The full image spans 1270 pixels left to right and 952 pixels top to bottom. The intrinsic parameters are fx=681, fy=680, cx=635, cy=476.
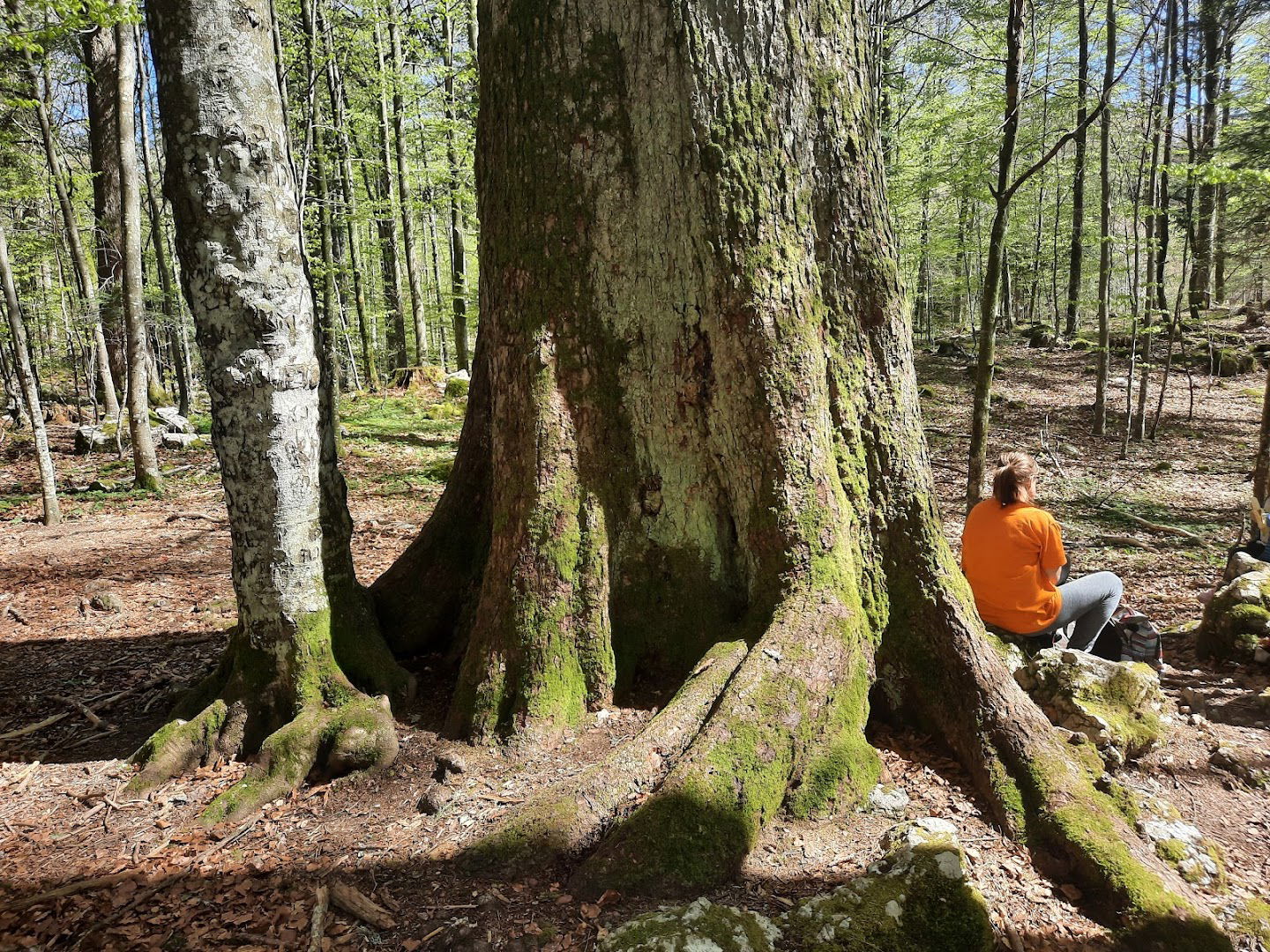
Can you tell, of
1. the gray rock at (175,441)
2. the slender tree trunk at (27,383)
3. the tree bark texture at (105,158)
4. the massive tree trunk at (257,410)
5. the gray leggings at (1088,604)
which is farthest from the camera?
the tree bark texture at (105,158)

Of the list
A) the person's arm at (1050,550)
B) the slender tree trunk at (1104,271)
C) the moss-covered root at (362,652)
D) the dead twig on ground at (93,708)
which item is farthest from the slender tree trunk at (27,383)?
the slender tree trunk at (1104,271)

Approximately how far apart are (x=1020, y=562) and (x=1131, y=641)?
4.63ft

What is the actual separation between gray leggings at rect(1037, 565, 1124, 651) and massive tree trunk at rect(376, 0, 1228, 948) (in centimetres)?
146

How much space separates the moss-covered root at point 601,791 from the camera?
8.48ft

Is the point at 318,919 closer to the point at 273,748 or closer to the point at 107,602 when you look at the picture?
the point at 273,748

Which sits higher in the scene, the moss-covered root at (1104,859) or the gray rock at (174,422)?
the gray rock at (174,422)

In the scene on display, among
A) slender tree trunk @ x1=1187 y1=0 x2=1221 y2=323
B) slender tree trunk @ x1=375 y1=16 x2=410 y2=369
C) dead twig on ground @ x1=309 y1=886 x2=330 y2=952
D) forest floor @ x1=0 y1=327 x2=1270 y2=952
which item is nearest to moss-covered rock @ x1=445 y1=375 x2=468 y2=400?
slender tree trunk @ x1=375 y1=16 x2=410 y2=369

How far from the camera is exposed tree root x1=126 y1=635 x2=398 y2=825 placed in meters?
3.12

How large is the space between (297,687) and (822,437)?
115 inches

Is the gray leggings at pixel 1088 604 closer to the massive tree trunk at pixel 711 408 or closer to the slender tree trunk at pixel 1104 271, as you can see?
the massive tree trunk at pixel 711 408

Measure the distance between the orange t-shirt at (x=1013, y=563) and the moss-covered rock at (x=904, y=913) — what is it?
2289 millimetres

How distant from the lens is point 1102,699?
3.77m

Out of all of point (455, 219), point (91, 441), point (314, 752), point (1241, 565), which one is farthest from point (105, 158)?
point (1241, 565)

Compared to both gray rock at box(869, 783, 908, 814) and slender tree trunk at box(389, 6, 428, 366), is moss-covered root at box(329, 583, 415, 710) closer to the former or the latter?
gray rock at box(869, 783, 908, 814)
